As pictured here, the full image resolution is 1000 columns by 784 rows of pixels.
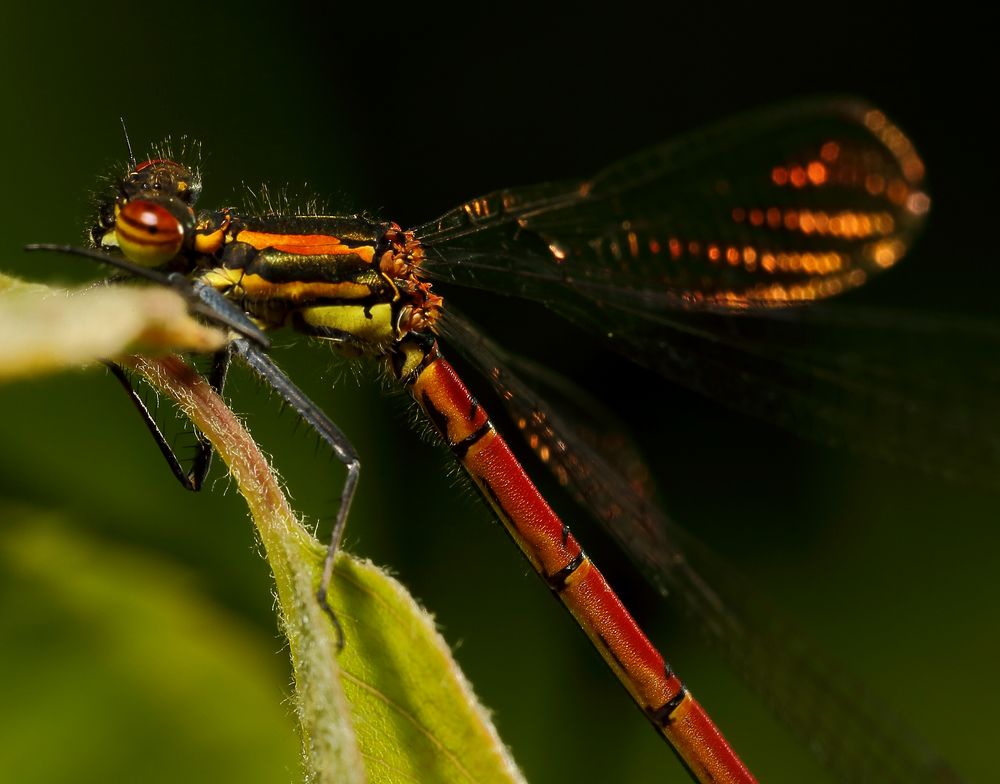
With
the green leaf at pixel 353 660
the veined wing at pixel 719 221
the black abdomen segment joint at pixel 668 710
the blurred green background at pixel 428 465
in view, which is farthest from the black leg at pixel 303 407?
the black abdomen segment joint at pixel 668 710

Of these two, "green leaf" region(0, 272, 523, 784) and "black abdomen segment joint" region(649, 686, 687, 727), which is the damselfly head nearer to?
"green leaf" region(0, 272, 523, 784)

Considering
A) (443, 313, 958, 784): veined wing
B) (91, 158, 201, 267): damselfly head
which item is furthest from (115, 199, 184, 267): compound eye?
(443, 313, 958, 784): veined wing

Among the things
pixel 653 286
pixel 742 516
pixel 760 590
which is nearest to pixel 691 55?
pixel 653 286

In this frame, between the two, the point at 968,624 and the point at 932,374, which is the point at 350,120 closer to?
the point at 932,374

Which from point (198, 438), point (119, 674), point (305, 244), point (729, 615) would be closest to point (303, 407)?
point (198, 438)

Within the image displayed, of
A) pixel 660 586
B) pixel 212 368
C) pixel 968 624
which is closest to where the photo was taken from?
pixel 212 368
